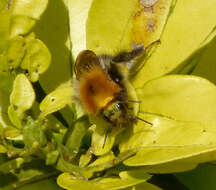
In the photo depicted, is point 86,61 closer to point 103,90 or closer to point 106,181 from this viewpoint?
Result: point 103,90

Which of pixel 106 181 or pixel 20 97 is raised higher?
pixel 20 97

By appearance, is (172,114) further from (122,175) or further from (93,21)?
(93,21)

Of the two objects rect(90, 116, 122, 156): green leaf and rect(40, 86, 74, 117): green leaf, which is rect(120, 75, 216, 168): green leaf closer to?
rect(90, 116, 122, 156): green leaf

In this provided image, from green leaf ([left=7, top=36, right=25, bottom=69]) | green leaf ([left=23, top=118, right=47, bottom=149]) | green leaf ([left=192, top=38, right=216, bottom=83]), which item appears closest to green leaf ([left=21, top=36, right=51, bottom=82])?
green leaf ([left=7, top=36, right=25, bottom=69])

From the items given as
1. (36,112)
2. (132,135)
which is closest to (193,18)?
(132,135)

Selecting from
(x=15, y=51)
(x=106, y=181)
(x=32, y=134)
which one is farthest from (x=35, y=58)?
(x=106, y=181)
